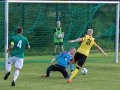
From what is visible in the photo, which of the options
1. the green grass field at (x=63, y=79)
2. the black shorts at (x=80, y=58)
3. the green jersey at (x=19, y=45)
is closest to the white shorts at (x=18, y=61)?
the green jersey at (x=19, y=45)

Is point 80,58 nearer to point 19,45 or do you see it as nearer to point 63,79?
point 63,79

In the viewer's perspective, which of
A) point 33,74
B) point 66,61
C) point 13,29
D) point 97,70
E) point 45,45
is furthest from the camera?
point 45,45

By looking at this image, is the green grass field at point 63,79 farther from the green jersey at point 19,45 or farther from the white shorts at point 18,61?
the green jersey at point 19,45

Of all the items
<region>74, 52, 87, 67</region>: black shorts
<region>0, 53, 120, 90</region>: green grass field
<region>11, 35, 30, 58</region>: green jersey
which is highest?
<region>11, 35, 30, 58</region>: green jersey

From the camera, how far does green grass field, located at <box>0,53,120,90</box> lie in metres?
14.0

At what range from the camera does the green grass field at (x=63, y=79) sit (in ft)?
46.0

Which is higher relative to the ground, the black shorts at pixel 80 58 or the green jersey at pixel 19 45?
the green jersey at pixel 19 45

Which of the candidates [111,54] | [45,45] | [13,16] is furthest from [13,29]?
[111,54]

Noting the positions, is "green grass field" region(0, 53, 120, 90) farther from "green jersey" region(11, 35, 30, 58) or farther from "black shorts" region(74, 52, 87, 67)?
"green jersey" region(11, 35, 30, 58)

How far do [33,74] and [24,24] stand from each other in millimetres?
5297

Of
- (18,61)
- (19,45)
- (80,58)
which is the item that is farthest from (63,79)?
(19,45)

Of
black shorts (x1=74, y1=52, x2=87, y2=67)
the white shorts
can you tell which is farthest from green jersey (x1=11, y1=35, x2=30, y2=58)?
black shorts (x1=74, y1=52, x2=87, y2=67)

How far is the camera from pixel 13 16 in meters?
21.4

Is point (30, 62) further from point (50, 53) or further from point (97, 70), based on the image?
point (97, 70)
